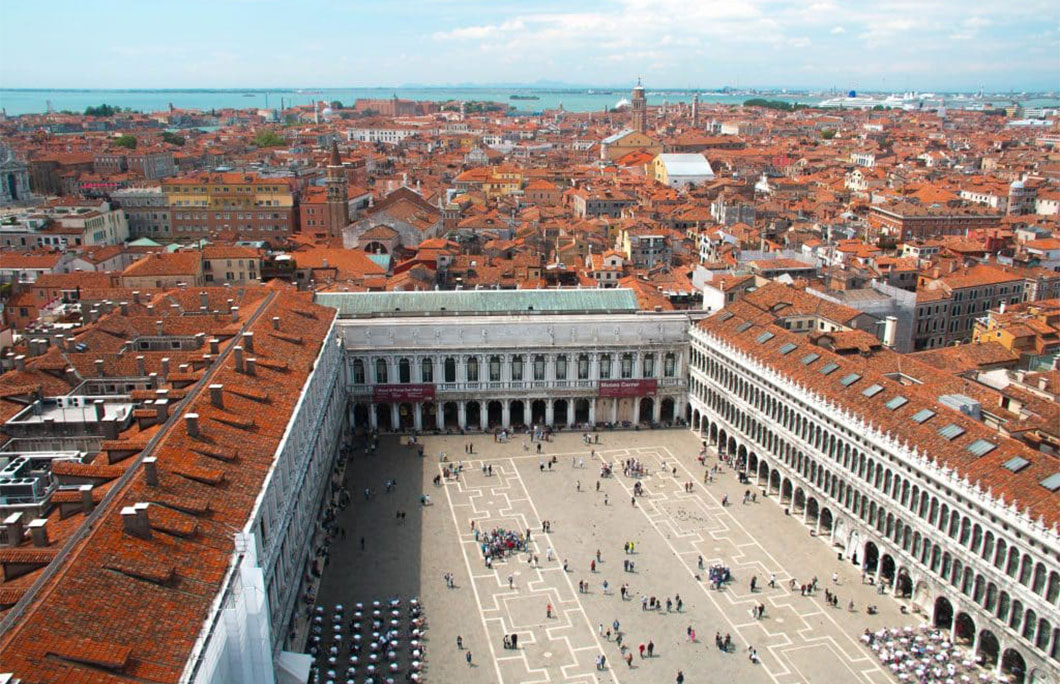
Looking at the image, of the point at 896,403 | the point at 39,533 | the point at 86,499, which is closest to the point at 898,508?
the point at 896,403

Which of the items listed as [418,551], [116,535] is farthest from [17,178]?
[116,535]

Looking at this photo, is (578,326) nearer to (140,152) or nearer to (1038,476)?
(1038,476)

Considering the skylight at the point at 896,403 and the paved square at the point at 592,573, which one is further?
the skylight at the point at 896,403

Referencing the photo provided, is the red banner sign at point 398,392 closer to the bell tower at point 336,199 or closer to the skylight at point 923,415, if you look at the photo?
the skylight at point 923,415

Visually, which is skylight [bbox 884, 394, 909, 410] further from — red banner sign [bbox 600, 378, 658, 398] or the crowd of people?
red banner sign [bbox 600, 378, 658, 398]

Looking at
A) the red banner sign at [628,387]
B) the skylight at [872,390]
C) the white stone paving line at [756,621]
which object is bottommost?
the white stone paving line at [756,621]

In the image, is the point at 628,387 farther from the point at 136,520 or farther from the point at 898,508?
the point at 136,520

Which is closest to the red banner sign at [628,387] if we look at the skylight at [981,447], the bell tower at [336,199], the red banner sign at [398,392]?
the red banner sign at [398,392]
